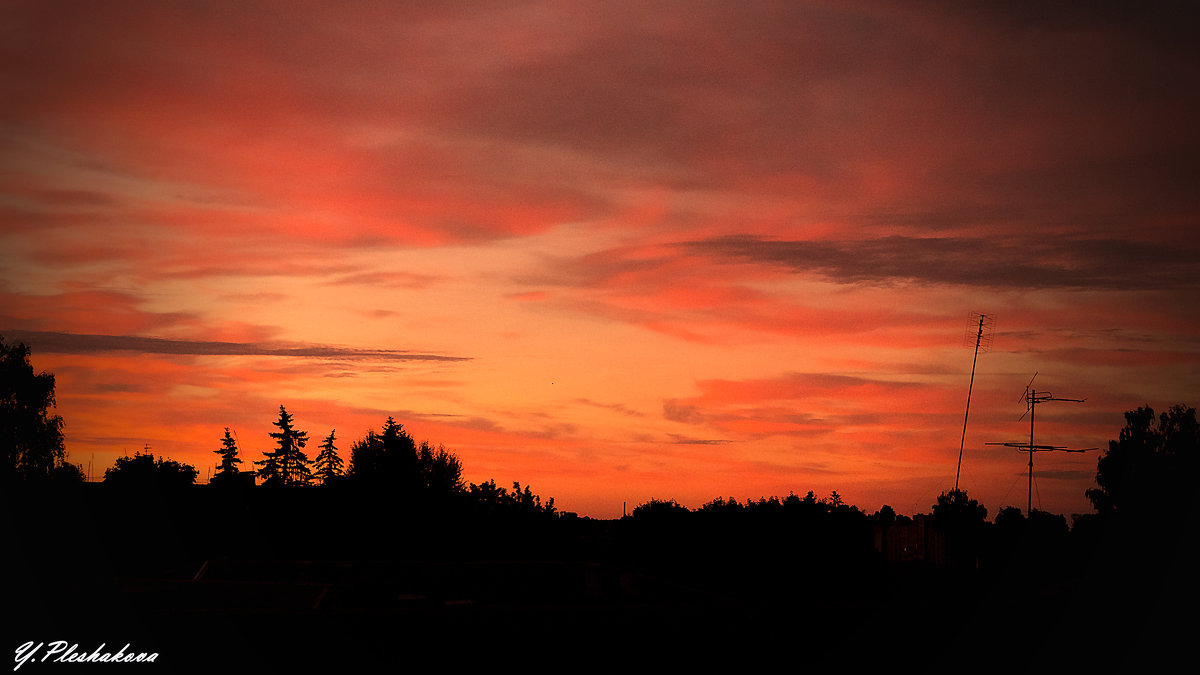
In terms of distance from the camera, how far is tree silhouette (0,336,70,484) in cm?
3581

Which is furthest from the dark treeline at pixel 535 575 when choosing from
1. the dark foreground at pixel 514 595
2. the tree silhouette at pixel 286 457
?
the tree silhouette at pixel 286 457

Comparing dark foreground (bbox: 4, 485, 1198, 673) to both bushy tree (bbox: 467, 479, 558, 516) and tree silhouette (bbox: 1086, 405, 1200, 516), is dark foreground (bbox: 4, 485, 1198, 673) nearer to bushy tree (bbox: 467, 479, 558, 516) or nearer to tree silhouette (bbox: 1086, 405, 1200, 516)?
bushy tree (bbox: 467, 479, 558, 516)

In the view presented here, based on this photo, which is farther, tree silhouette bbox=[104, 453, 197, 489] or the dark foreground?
tree silhouette bbox=[104, 453, 197, 489]

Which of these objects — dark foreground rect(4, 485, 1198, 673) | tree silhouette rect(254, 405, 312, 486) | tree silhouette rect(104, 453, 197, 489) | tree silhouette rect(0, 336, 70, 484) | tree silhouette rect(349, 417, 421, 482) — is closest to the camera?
dark foreground rect(4, 485, 1198, 673)

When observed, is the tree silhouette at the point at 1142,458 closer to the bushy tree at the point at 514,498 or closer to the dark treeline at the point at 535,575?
the dark treeline at the point at 535,575

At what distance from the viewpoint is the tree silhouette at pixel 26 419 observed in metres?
35.8

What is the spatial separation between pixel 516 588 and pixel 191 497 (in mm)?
14957

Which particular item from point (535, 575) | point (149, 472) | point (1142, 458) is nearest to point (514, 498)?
point (149, 472)

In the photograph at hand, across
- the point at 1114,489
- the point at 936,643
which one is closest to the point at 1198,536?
the point at 936,643

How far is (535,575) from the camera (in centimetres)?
1571

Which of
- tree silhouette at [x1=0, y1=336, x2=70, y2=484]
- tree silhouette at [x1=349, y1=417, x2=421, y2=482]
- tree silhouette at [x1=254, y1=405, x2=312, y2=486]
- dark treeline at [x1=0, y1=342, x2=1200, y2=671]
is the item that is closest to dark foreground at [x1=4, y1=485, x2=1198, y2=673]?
dark treeline at [x1=0, y1=342, x2=1200, y2=671]

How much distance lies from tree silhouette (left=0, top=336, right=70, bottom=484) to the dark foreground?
11.8 metres

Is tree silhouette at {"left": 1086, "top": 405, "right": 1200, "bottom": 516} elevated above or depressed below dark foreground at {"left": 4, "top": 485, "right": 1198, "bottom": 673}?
above

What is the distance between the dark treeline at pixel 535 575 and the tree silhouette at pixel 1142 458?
50.8 inches
